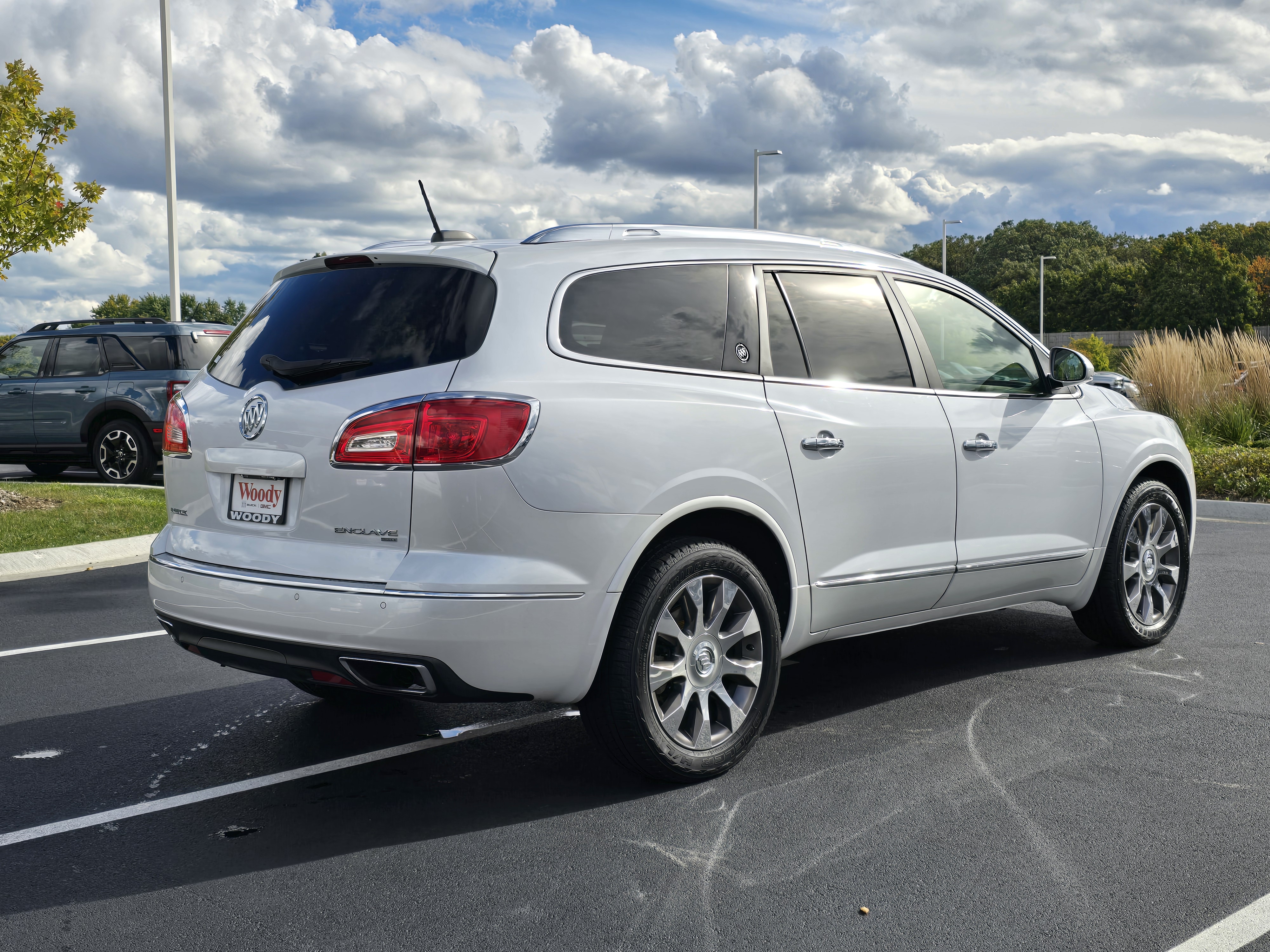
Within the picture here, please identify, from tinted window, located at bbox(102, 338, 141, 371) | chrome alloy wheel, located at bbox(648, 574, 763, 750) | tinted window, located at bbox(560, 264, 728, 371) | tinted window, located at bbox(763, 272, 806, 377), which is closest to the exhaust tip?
chrome alloy wheel, located at bbox(648, 574, 763, 750)

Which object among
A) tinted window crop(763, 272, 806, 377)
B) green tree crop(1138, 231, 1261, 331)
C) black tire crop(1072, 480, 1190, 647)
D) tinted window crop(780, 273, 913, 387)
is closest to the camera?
tinted window crop(763, 272, 806, 377)

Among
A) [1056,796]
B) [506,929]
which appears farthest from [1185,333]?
[506,929]

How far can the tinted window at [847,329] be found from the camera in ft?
15.9

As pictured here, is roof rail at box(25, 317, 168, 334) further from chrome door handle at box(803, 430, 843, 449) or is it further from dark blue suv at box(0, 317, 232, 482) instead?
chrome door handle at box(803, 430, 843, 449)

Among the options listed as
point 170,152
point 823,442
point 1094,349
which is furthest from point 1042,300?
point 823,442

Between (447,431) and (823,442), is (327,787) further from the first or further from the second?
(823,442)

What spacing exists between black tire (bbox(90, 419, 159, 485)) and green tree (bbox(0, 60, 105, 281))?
236 centimetres

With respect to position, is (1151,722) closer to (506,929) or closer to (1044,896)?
(1044,896)

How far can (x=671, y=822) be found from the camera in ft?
13.1

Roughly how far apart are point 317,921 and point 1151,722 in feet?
11.3

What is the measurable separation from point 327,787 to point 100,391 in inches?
497

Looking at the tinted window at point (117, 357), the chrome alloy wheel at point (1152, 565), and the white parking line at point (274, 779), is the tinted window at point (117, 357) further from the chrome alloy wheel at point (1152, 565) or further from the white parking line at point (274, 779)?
the chrome alloy wheel at point (1152, 565)

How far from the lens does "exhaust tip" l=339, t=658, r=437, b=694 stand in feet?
12.5

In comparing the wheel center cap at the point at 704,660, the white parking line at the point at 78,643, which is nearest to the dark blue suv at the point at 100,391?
the white parking line at the point at 78,643
